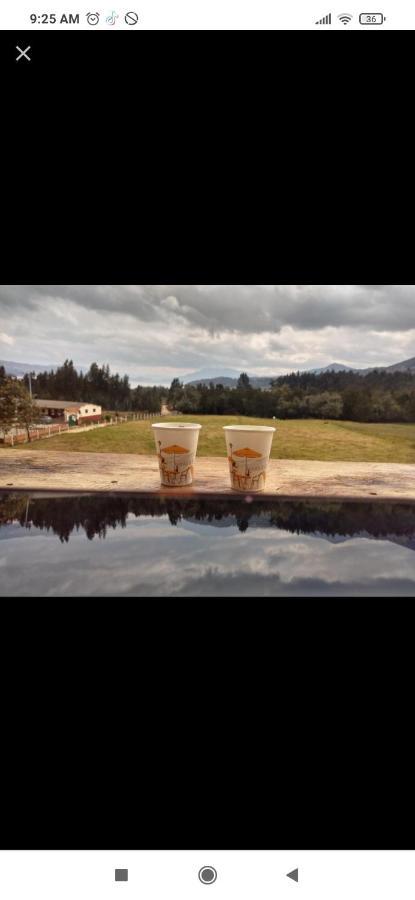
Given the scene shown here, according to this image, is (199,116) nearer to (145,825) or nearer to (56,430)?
(145,825)

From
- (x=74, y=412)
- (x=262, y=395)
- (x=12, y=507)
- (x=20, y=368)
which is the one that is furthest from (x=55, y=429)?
(x=262, y=395)

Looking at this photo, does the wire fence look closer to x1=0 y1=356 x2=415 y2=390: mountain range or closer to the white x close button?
x1=0 y1=356 x2=415 y2=390: mountain range

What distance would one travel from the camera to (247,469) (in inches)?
135

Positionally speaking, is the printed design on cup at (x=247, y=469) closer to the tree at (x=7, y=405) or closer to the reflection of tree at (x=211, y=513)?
the reflection of tree at (x=211, y=513)

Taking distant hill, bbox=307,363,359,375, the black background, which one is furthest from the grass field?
the black background

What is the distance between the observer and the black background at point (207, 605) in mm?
1349

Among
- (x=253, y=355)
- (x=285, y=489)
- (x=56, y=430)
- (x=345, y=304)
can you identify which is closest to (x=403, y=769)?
(x=285, y=489)

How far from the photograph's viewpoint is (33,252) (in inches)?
99.3

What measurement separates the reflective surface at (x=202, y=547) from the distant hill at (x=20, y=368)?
1.52m

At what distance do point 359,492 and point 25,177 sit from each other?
320 centimetres

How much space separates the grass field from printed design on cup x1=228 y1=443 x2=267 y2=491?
1261 mm
